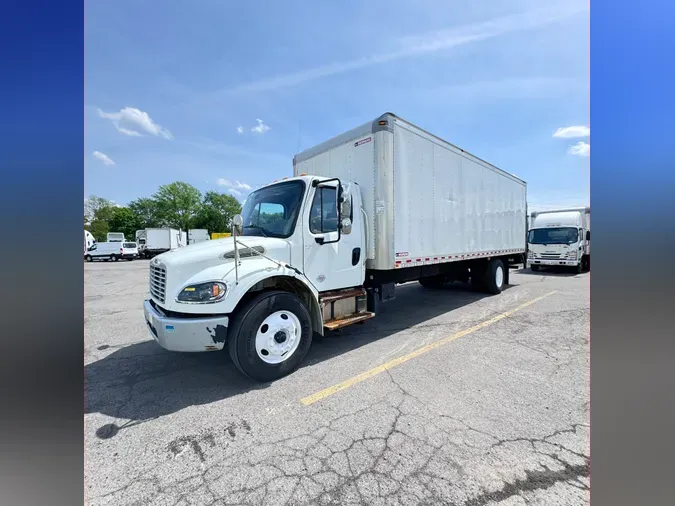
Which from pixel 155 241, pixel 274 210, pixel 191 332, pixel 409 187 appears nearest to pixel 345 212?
Result: pixel 274 210

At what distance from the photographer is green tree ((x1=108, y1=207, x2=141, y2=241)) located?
6500cm

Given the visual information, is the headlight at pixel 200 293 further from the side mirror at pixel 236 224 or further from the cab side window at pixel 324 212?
the cab side window at pixel 324 212

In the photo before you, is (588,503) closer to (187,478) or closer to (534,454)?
(534,454)

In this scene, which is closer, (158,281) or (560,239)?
(158,281)

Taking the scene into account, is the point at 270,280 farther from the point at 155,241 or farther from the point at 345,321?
the point at 155,241

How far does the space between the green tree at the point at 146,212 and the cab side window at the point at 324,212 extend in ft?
236

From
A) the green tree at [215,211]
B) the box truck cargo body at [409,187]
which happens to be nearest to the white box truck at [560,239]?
the box truck cargo body at [409,187]

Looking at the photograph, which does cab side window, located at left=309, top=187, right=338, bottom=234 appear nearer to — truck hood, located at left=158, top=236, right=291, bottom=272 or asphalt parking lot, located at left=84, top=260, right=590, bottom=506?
truck hood, located at left=158, top=236, right=291, bottom=272

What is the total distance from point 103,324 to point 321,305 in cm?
542

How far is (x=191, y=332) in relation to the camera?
129 inches

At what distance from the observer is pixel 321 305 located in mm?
4402

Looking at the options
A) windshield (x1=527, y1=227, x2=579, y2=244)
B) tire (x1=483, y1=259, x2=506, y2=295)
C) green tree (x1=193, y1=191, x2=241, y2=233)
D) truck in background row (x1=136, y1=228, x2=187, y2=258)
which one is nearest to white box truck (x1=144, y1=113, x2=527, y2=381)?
tire (x1=483, y1=259, x2=506, y2=295)

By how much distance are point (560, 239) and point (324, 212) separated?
50.5ft

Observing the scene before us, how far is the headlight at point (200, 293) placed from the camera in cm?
336
